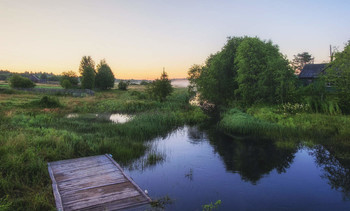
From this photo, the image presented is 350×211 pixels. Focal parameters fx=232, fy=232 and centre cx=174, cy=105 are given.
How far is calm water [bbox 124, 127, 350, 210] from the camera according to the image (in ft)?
29.6

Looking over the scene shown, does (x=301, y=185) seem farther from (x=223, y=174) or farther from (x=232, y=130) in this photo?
(x=232, y=130)

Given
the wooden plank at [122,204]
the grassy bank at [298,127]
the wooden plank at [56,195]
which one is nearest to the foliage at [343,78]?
the grassy bank at [298,127]

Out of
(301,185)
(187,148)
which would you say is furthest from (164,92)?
(301,185)

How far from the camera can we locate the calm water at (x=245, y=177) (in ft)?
29.6

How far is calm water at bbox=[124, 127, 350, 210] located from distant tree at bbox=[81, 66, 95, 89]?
50359 millimetres

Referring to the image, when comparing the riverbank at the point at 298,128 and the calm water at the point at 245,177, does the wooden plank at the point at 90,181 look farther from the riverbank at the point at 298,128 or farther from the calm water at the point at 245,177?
the riverbank at the point at 298,128

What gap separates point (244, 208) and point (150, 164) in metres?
5.53

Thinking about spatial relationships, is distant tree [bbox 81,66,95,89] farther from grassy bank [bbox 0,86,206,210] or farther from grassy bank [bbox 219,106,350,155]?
grassy bank [bbox 219,106,350,155]

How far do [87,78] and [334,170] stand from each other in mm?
59149

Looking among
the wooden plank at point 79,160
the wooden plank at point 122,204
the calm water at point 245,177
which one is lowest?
the calm water at point 245,177

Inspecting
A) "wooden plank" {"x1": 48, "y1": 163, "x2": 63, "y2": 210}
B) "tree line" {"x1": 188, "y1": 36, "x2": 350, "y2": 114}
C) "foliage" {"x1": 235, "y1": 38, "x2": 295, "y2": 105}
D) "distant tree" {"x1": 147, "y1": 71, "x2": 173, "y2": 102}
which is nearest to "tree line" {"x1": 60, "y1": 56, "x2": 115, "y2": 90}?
"distant tree" {"x1": 147, "y1": 71, "x2": 173, "y2": 102}

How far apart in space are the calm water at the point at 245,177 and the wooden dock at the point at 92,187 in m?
1.45

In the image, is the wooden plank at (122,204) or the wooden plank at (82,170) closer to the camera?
the wooden plank at (122,204)

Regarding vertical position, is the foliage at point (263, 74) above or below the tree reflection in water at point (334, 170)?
above
